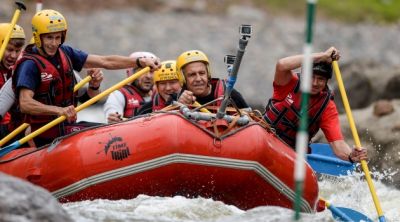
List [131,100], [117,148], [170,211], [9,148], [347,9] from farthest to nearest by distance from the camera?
[347,9]
[131,100]
[9,148]
[117,148]
[170,211]

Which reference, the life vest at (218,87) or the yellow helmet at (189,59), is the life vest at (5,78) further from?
the life vest at (218,87)

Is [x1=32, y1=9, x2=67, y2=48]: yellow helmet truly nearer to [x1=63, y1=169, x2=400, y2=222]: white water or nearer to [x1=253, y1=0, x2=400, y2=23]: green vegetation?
[x1=63, y1=169, x2=400, y2=222]: white water

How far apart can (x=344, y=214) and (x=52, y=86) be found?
10.9ft

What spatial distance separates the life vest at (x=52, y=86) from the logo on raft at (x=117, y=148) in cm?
137

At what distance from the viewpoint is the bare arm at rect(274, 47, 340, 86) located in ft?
39.3

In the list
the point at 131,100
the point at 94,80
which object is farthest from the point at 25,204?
the point at 131,100

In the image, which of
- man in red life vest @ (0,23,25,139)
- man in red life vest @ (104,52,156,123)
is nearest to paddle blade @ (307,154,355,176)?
man in red life vest @ (104,52,156,123)

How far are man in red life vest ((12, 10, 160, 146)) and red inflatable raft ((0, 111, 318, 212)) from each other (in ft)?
2.18

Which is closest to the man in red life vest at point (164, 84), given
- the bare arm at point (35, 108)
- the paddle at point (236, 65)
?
the bare arm at point (35, 108)

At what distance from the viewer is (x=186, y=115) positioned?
37.2ft

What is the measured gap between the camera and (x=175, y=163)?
11.1m

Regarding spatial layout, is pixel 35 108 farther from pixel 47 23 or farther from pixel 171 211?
pixel 171 211

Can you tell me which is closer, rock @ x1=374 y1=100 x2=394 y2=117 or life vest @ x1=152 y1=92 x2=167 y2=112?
life vest @ x1=152 y1=92 x2=167 y2=112

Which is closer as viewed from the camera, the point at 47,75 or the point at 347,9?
the point at 47,75
